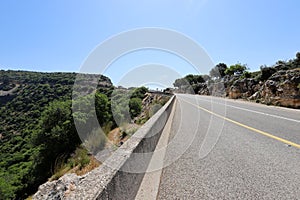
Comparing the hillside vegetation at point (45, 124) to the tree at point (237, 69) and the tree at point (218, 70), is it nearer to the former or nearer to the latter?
the tree at point (237, 69)

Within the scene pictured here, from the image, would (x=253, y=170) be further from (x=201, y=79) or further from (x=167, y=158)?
(x=201, y=79)

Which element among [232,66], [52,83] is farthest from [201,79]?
[52,83]

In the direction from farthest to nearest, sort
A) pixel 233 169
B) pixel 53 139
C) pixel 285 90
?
pixel 53 139 → pixel 285 90 → pixel 233 169

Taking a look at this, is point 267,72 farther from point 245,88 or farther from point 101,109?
point 101,109

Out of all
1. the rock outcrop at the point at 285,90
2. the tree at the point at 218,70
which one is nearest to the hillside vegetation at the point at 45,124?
the rock outcrop at the point at 285,90

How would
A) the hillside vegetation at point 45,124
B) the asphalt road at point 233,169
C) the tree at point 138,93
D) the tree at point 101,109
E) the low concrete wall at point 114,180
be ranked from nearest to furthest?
1. the low concrete wall at point 114,180
2. the asphalt road at point 233,169
3. the hillside vegetation at point 45,124
4. the tree at point 101,109
5. the tree at point 138,93

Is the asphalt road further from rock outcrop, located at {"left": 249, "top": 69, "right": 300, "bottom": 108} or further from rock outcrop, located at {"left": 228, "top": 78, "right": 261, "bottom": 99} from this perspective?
rock outcrop, located at {"left": 228, "top": 78, "right": 261, "bottom": 99}

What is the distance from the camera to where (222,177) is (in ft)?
10.1

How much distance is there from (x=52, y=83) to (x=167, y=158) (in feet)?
343

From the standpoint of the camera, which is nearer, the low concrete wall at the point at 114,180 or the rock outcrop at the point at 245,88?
the low concrete wall at the point at 114,180

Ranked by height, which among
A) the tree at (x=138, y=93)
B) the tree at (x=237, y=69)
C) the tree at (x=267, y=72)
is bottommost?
the tree at (x=138, y=93)

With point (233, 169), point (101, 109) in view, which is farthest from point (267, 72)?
A: point (101, 109)

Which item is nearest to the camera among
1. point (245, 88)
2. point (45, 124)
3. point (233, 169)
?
point (233, 169)

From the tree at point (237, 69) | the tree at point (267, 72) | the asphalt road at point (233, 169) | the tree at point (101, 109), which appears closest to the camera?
the asphalt road at point (233, 169)
